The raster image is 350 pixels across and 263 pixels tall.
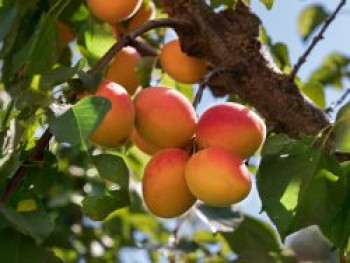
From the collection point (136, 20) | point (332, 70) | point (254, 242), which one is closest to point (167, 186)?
point (136, 20)

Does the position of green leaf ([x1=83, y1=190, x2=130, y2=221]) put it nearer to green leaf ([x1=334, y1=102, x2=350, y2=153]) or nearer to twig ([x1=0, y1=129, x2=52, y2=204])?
twig ([x1=0, y1=129, x2=52, y2=204])

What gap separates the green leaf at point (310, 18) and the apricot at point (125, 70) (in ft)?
2.74

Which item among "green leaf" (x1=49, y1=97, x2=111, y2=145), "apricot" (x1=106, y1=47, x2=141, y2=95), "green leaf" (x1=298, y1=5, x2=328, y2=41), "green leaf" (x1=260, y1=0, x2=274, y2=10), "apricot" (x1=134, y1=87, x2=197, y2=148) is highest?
"green leaf" (x1=260, y1=0, x2=274, y2=10)

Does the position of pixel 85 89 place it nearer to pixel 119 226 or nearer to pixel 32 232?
pixel 32 232

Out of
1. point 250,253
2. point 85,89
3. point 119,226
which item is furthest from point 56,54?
point 119,226

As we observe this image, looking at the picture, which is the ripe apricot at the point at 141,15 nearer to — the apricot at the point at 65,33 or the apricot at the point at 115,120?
the apricot at the point at 65,33

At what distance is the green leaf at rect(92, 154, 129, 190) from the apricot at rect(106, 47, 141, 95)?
262 millimetres

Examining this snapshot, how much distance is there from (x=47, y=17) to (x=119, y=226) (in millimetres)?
702

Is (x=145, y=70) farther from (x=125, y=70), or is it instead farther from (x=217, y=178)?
(x=217, y=178)

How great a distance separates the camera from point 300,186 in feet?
2.96

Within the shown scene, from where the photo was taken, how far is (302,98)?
1.11 m

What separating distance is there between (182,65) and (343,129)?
0.34 metres

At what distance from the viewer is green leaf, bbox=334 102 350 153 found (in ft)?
2.89

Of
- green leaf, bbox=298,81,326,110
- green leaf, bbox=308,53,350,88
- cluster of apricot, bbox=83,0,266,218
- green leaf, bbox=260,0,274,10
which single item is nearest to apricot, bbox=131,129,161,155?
cluster of apricot, bbox=83,0,266,218
